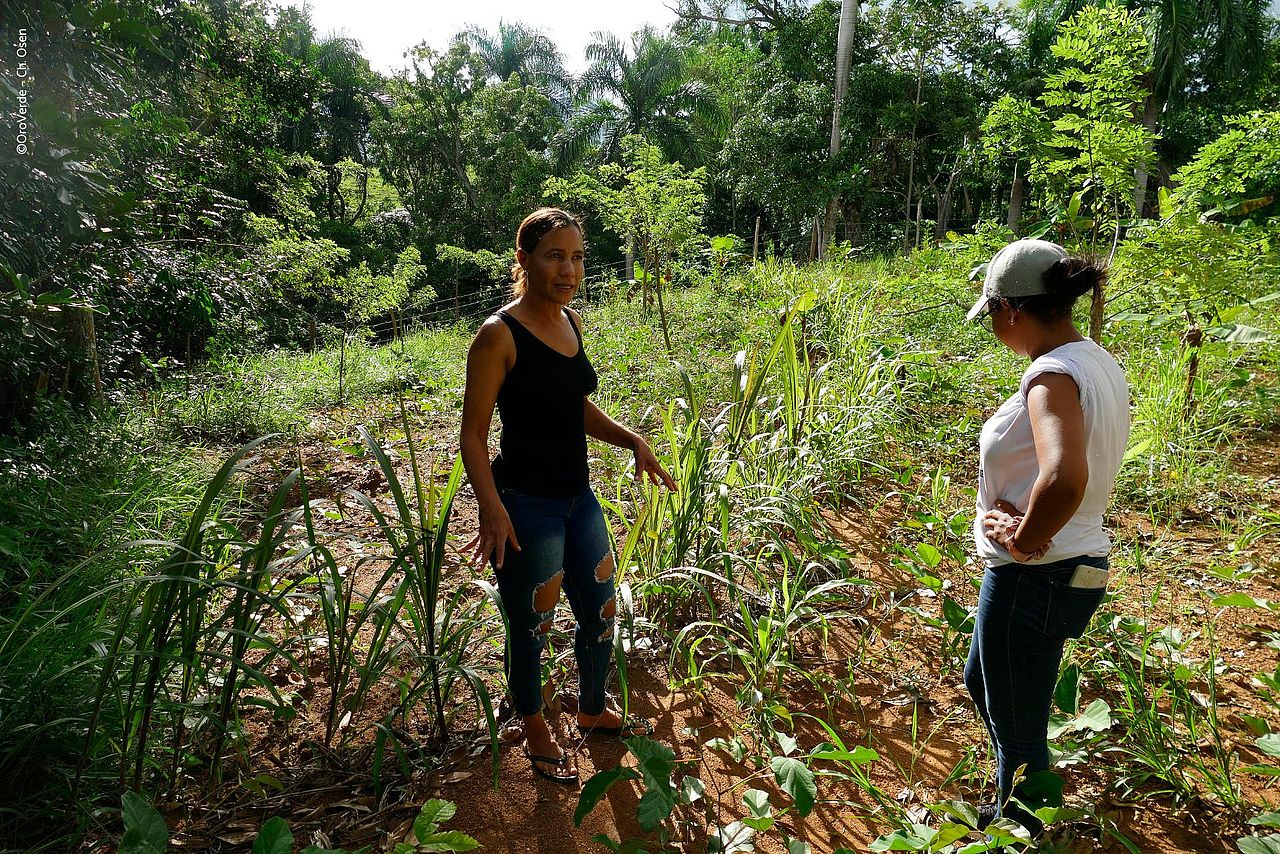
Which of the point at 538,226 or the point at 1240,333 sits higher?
the point at 538,226

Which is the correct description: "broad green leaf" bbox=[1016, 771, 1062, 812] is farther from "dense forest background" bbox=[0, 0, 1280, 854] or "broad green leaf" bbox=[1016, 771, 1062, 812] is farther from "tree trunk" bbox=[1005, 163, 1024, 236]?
"tree trunk" bbox=[1005, 163, 1024, 236]

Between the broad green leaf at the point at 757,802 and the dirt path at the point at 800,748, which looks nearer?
the broad green leaf at the point at 757,802

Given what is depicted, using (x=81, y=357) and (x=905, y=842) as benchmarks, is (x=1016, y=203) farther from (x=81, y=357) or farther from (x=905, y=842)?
(x=905, y=842)

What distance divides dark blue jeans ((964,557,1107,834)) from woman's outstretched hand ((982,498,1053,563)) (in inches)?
2.2

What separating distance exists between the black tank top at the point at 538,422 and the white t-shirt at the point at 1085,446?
0.94 m

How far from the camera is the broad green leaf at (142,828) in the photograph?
→ 1.04m

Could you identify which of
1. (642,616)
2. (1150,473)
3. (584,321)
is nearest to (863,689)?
(642,616)

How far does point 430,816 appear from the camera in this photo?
1.24 meters

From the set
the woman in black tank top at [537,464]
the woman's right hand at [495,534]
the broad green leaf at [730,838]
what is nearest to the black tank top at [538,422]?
the woman in black tank top at [537,464]

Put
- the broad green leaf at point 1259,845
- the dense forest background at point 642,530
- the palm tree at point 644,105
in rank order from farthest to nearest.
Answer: the palm tree at point 644,105
the dense forest background at point 642,530
the broad green leaf at point 1259,845

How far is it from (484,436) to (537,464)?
156 millimetres

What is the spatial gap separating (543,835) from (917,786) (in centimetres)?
97

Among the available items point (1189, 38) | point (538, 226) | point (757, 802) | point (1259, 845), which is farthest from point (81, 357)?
point (1189, 38)

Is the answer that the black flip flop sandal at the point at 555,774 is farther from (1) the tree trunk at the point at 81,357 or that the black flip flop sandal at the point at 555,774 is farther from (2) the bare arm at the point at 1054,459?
(1) the tree trunk at the point at 81,357
